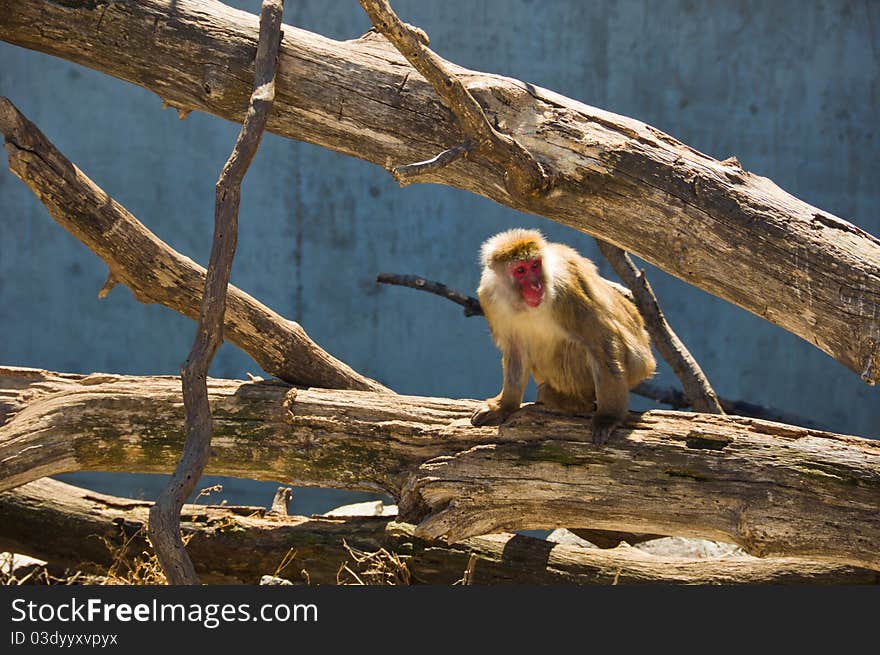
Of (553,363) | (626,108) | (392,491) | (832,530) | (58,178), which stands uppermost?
(626,108)

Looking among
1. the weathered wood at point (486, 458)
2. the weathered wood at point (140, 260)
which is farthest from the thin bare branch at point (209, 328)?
the weathered wood at point (140, 260)

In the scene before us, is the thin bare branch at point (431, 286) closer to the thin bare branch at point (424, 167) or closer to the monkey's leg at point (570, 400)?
the monkey's leg at point (570, 400)

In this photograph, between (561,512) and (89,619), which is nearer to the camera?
(89,619)

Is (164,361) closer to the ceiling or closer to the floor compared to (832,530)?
closer to the floor

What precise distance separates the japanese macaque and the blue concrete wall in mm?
3844

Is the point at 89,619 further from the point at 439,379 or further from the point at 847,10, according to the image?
the point at 847,10

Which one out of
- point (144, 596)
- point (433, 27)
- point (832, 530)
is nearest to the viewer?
point (144, 596)

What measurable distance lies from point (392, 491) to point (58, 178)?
221cm

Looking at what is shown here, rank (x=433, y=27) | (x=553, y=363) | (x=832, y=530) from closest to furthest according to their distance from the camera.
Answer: (x=832, y=530) < (x=553, y=363) < (x=433, y=27)

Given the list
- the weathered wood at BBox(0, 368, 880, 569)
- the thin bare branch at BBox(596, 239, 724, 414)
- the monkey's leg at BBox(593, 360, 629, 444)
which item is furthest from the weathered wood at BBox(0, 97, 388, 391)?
the thin bare branch at BBox(596, 239, 724, 414)

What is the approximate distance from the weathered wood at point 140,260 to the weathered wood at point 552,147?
0.51m

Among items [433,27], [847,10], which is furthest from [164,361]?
[847,10]

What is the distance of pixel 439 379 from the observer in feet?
28.8

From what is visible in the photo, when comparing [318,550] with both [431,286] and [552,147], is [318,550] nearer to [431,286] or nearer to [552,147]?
[431,286]
